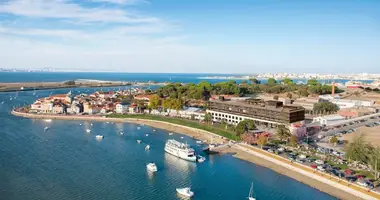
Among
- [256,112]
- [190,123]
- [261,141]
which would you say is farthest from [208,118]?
[261,141]

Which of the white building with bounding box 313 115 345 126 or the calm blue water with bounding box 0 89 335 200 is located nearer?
the calm blue water with bounding box 0 89 335 200

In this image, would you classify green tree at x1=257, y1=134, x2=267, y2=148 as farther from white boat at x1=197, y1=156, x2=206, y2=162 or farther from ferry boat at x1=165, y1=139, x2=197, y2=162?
ferry boat at x1=165, y1=139, x2=197, y2=162

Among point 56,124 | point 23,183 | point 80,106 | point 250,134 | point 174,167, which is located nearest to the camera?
point 23,183

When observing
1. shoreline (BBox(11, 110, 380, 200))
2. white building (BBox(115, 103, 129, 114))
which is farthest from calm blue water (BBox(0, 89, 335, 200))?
white building (BBox(115, 103, 129, 114))

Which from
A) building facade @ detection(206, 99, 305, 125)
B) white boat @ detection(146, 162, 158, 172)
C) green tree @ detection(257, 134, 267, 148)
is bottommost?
white boat @ detection(146, 162, 158, 172)

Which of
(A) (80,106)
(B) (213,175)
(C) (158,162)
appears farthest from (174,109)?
(B) (213,175)

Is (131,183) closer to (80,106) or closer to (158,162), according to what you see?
(158,162)
